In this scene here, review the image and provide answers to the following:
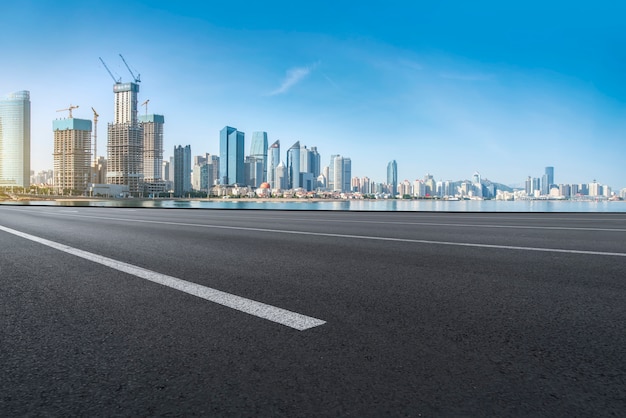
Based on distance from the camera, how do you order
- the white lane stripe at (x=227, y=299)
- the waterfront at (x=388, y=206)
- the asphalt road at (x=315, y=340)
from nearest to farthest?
the asphalt road at (x=315, y=340) < the white lane stripe at (x=227, y=299) < the waterfront at (x=388, y=206)

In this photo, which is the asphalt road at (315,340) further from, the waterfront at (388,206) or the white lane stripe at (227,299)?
the waterfront at (388,206)

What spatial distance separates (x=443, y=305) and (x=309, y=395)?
1747 mm

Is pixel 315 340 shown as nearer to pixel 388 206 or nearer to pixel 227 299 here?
pixel 227 299

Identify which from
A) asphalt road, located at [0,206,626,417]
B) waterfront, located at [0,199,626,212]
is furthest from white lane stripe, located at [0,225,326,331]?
waterfront, located at [0,199,626,212]

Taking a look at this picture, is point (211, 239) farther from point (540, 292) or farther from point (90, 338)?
point (540, 292)

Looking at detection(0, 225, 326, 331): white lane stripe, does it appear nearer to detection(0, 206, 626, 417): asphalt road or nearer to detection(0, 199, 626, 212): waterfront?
detection(0, 206, 626, 417): asphalt road

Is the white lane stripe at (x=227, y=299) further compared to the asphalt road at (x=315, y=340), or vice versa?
the white lane stripe at (x=227, y=299)

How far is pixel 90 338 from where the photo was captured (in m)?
2.37

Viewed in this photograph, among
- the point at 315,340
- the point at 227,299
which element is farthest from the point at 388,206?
the point at 315,340

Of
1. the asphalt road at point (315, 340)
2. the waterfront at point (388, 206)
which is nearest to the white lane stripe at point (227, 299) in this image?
the asphalt road at point (315, 340)

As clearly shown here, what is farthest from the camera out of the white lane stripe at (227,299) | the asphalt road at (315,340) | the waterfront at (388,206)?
the waterfront at (388,206)

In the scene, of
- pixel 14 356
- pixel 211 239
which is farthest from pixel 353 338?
pixel 211 239

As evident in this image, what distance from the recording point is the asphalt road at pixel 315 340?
1.62 m

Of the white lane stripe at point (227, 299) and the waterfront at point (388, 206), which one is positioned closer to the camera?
the white lane stripe at point (227, 299)
